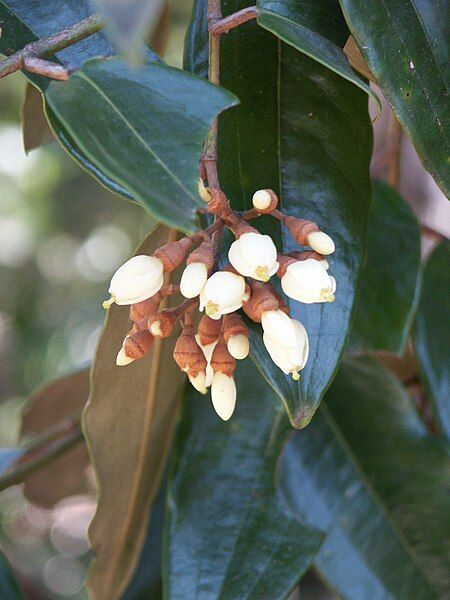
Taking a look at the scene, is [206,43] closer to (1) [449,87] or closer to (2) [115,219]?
(1) [449,87]

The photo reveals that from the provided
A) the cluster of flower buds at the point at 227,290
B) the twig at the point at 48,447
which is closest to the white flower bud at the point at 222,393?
the cluster of flower buds at the point at 227,290

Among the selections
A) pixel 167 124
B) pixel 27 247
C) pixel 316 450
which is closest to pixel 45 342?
pixel 27 247

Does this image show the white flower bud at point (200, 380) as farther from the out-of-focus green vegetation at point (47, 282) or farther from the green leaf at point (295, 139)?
the out-of-focus green vegetation at point (47, 282)

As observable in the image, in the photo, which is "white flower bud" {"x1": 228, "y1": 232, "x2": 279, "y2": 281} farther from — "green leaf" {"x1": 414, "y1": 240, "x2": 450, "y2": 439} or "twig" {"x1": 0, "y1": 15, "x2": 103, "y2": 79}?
"green leaf" {"x1": 414, "y1": 240, "x2": 450, "y2": 439}

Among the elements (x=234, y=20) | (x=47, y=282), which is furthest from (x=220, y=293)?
(x=47, y=282)

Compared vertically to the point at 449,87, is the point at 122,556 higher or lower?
lower

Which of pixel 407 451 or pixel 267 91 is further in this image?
pixel 407 451
